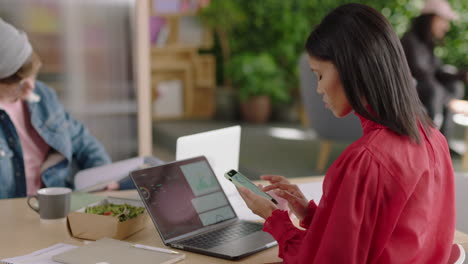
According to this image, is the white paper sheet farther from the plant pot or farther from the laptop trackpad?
the plant pot

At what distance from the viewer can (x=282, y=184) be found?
154 centimetres

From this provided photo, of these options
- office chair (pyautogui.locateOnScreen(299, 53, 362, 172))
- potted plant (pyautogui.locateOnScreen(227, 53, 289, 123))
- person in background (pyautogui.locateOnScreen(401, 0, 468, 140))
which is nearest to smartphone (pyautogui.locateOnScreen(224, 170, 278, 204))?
office chair (pyautogui.locateOnScreen(299, 53, 362, 172))

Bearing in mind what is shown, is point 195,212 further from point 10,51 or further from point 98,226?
point 10,51

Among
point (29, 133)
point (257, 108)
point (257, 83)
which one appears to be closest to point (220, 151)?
point (29, 133)

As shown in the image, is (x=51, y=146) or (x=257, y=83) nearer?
(x=51, y=146)

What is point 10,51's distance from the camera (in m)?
2.11

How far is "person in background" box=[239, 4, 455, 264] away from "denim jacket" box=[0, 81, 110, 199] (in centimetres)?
131

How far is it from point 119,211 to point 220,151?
1.24ft

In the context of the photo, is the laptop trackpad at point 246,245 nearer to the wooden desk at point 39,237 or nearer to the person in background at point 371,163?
the wooden desk at point 39,237

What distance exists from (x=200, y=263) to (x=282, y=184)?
0.92ft

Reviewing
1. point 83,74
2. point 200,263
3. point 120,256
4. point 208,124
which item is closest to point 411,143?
point 200,263

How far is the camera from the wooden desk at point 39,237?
1.47 meters

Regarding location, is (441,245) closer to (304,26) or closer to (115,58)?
(115,58)

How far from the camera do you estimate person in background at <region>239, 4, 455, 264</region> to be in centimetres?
116
